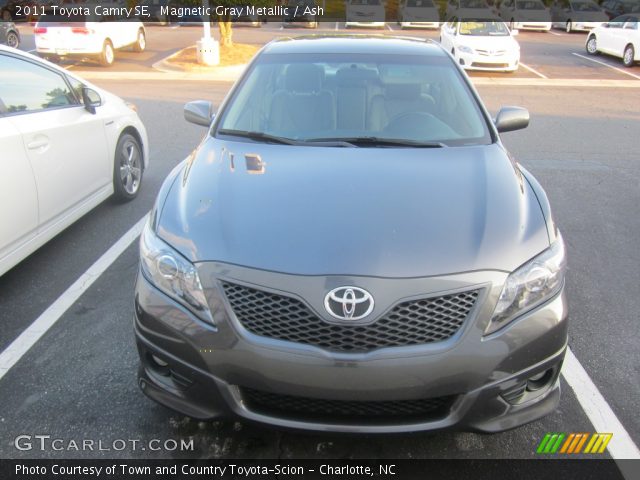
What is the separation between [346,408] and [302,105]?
6.80 feet

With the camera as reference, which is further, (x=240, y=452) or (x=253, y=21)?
(x=253, y=21)

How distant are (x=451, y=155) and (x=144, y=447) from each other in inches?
84.7

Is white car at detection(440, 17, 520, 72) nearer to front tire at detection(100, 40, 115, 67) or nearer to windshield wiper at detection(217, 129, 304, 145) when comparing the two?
front tire at detection(100, 40, 115, 67)

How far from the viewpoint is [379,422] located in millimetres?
2141

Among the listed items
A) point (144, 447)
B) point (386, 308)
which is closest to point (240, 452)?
point (144, 447)

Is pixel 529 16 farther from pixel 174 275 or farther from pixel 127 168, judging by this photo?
pixel 174 275

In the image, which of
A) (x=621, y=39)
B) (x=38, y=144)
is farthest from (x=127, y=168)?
(x=621, y=39)

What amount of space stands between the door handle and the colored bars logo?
3597 millimetres

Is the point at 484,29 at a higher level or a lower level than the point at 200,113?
higher

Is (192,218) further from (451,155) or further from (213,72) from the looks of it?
(213,72)

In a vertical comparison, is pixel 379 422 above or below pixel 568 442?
above

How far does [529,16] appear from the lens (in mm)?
26672

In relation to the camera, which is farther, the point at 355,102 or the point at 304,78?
the point at 304,78

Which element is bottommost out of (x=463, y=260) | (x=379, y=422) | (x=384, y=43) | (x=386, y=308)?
(x=379, y=422)
